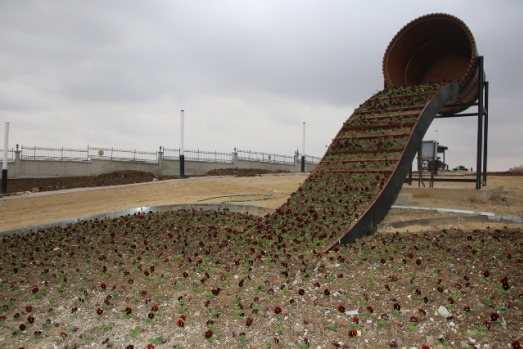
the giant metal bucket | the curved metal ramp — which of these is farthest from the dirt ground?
the giant metal bucket

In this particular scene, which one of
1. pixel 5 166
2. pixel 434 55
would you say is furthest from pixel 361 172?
pixel 5 166

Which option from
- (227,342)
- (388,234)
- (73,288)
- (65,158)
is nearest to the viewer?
(227,342)

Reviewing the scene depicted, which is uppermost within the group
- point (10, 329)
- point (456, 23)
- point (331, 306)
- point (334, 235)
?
point (456, 23)

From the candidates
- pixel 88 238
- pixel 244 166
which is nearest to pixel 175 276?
pixel 88 238

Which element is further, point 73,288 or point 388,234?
point 388,234

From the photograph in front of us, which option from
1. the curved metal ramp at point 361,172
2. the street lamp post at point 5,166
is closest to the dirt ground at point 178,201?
the curved metal ramp at point 361,172

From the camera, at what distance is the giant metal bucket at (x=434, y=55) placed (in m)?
12.7

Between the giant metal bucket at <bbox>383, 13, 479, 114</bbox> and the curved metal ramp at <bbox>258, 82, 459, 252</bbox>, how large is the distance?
135cm

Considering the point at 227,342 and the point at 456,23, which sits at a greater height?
the point at 456,23

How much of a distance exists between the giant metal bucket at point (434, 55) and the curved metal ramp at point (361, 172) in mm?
1352

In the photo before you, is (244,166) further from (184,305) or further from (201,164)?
(184,305)

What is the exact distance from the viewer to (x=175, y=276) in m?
5.83

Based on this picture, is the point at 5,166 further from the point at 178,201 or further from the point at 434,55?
the point at 434,55

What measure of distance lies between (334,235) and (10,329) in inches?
177
